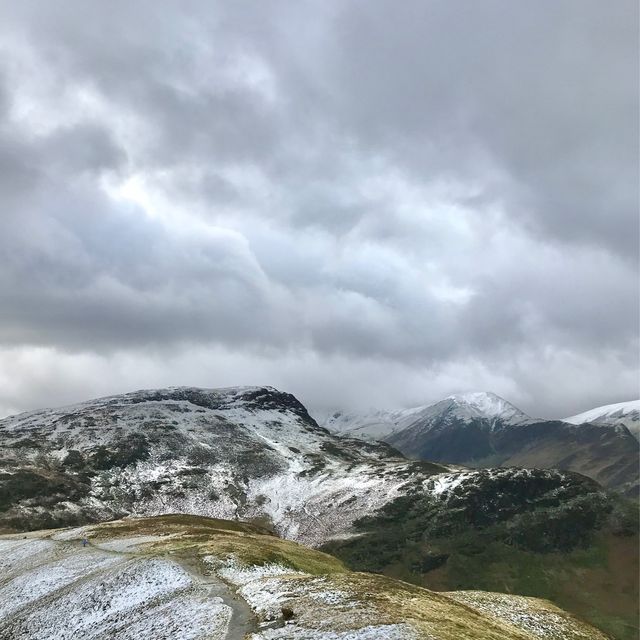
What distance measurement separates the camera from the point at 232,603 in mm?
34406

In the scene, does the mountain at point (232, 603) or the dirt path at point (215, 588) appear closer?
the mountain at point (232, 603)

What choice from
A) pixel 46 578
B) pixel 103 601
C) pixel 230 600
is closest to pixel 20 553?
pixel 46 578

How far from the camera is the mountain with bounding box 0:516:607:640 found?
28500 millimetres

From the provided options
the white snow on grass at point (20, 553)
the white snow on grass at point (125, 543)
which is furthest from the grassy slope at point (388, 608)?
the white snow on grass at point (20, 553)

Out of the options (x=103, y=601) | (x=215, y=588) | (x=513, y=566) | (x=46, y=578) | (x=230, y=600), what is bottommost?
(x=513, y=566)

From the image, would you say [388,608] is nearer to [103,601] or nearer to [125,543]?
[103,601]

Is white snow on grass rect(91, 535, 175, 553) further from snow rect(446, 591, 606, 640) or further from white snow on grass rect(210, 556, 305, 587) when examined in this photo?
snow rect(446, 591, 606, 640)

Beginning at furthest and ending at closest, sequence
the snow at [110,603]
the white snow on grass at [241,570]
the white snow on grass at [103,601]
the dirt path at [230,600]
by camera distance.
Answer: the white snow on grass at [241,570] → the white snow on grass at [103,601] → the snow at [110,603] → the dirt path at [230,600]

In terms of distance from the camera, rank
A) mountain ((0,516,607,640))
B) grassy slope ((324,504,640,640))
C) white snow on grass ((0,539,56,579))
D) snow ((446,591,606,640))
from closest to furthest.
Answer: mountain ((0,516,607,640)) < snow ((446,591,606,640)) < white snow on grass ((0,539,56,579)) < grassy slope ((324,504,640,640))

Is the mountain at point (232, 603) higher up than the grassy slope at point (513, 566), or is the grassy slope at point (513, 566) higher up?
the mountain at point (232, 603)

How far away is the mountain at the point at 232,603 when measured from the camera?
28.5m

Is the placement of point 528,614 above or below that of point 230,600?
below

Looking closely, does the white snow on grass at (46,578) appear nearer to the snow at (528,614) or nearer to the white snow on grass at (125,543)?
the white snow on grass at (125,543)

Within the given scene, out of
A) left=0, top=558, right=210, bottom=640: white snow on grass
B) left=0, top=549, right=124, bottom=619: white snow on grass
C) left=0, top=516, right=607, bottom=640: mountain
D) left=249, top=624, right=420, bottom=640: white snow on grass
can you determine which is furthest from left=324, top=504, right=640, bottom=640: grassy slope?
left=249, top=624, right=420, bottom=640: white snow on grass
